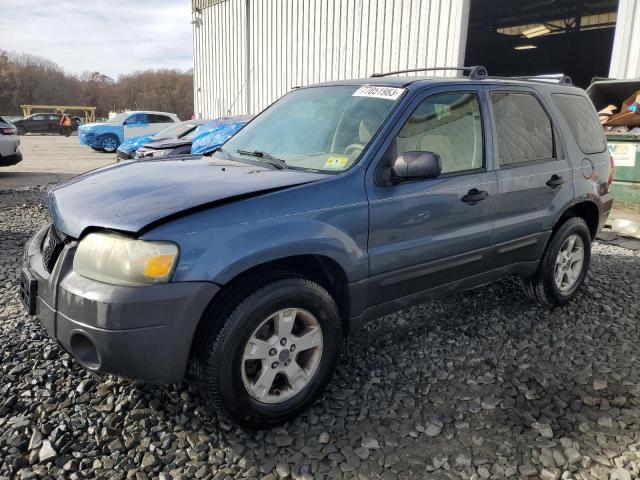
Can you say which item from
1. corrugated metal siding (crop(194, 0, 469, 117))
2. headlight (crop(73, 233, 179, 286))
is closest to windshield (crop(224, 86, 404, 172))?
headlight (crop(73, 233, 179, 286))

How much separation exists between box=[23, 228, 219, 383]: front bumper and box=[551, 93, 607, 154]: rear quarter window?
320cm

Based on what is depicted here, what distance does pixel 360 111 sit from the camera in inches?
121

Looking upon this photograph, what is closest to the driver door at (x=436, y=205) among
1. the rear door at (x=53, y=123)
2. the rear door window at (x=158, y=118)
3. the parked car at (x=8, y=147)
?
the parked car at (x=8, y=147)

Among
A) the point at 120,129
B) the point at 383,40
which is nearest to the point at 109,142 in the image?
the point at 120,129

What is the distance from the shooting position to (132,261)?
210 cm

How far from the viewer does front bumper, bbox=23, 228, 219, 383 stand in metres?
2.08

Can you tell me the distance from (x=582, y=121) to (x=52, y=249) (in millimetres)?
3950

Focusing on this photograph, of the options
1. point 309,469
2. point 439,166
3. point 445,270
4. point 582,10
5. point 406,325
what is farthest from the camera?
point 582,10

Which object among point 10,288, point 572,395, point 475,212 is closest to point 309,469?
point 572,395

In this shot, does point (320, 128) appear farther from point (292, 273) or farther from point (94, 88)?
point (94, 88)

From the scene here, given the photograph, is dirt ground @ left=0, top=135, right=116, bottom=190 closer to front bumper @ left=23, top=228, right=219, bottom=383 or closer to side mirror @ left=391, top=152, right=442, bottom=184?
front bumper @ left=23, top=228, right=219, bottom=383

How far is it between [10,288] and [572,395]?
170 inches

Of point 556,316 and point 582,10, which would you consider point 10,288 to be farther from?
point 582,10

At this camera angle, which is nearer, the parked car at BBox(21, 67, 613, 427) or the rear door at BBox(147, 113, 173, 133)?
the parked car at BBox(21, 67, 613, 427)
